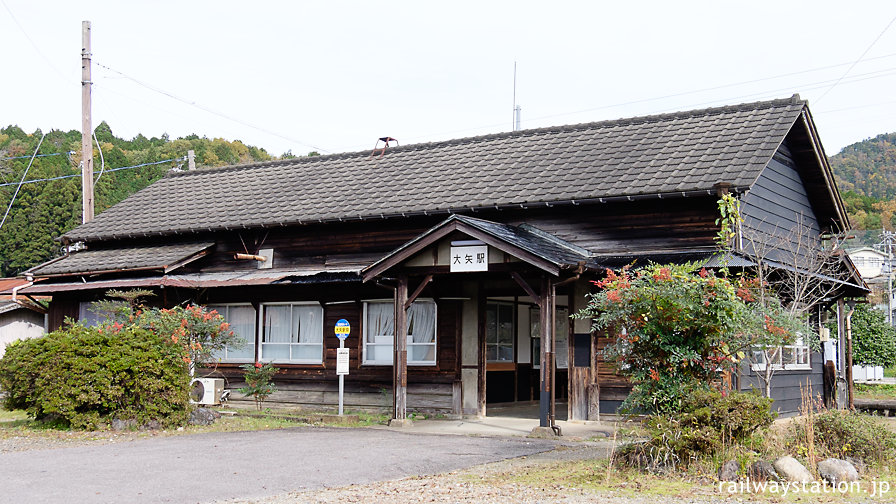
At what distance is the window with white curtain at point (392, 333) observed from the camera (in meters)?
17.5

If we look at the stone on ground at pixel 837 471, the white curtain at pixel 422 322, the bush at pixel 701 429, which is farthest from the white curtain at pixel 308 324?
the stone on ground at pixel 837 471

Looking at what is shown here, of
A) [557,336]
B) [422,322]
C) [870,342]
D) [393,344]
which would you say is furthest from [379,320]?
[870,342]

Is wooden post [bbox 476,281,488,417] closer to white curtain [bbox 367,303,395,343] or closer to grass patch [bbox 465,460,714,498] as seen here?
white curtain [bbox 367,303,395,343]

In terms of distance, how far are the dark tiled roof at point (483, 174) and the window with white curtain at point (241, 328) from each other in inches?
72.7

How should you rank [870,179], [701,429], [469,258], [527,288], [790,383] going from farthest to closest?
[870,179]
[790,383]
[469,258]
[527,288]
[701,429]

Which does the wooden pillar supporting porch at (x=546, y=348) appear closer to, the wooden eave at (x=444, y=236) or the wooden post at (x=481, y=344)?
the wooden eave at (x=444, y=236)

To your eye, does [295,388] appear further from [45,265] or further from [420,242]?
[45,265]

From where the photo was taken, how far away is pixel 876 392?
28734 millimetres

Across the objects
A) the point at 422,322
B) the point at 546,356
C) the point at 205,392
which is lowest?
the point at 205,392

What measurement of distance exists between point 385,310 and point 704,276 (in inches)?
334

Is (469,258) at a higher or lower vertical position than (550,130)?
lower

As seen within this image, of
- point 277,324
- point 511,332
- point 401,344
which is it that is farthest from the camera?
point 277,324

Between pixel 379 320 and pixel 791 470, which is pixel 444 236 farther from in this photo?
pixel 791 470

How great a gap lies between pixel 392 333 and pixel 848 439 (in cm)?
982
